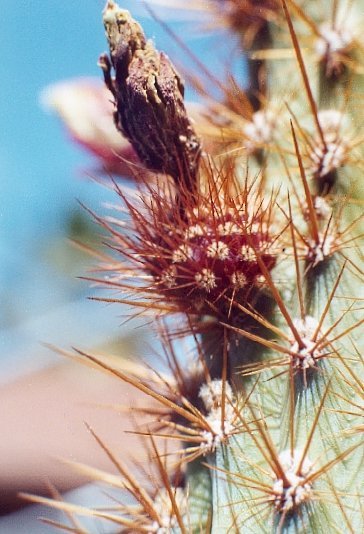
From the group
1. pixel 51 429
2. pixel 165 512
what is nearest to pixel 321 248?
pixel 165 512

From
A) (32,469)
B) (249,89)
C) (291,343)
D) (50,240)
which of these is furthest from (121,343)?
(291,343)

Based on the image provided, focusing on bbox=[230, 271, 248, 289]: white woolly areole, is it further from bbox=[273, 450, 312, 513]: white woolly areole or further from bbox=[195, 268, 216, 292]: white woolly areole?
bbox=[273, 450, 312, 513]: white woolly areole

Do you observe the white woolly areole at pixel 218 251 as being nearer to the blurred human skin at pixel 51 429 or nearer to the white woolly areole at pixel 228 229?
the white woolly areole at pixel 228 229

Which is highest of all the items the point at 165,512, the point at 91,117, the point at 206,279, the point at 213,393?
the point at 91,117

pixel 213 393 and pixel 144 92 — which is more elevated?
pixel 144 92

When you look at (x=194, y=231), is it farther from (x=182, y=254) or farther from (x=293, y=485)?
(x=293, y=485)

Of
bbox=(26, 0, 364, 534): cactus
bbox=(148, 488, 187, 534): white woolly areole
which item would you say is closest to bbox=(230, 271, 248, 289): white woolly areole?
bbox=(26, 0, 364, 534): cactus

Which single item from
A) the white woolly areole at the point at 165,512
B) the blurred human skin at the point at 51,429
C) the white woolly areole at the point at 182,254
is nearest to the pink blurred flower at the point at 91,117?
the white woolly areole at the point at 182,254
